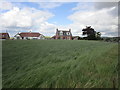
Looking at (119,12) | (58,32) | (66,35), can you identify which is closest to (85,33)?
(66,35)

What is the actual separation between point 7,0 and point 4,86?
4422mm

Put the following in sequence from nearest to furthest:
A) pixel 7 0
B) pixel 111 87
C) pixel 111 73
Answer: pixel 111 87, pixel 111 73, pixel 7 0

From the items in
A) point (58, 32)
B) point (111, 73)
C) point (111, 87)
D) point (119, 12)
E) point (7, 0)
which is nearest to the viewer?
point (111, 87)

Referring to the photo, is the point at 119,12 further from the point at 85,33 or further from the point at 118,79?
the point at 85,33

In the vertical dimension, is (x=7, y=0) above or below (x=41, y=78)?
above

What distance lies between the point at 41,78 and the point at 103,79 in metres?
1.60

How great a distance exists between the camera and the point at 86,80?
7.15 ft

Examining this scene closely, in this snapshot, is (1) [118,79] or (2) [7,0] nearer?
(1) [118,79]

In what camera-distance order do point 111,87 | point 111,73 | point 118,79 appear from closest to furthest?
1. point 111,87
2. point 118,79
3. point 111,73

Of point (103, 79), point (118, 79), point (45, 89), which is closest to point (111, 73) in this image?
point (118, 79)

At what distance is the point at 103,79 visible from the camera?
215cm

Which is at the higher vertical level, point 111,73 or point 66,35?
point 66,35

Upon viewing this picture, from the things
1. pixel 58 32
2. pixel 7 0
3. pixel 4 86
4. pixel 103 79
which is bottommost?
pixel 4 86

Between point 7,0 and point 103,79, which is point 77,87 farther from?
point 7,0
